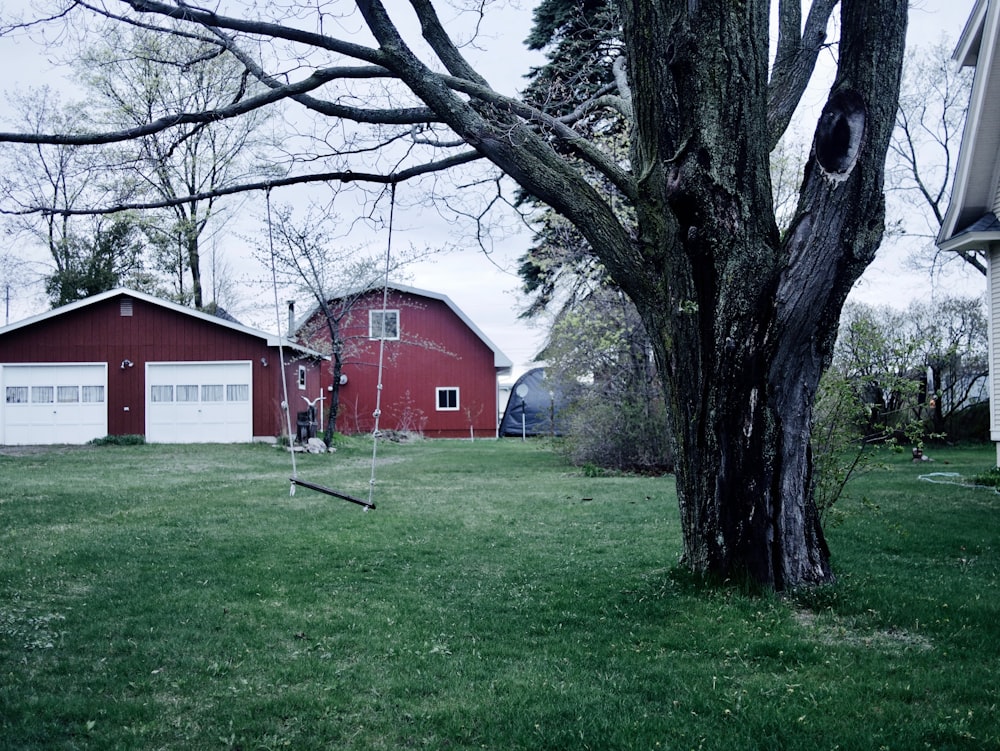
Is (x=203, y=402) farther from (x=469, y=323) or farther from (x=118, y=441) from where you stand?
(x=469, y=323)

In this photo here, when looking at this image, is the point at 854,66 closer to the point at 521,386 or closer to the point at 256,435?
the point at 256,435

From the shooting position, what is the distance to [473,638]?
17.0 feet

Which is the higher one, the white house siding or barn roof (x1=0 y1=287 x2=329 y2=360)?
barn roof (x1=0 y1=287 x2=329 y2=360)

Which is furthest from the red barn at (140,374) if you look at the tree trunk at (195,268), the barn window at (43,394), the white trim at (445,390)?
the white trim at (445,390)

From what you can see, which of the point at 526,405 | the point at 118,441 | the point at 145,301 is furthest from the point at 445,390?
the point at 118,441

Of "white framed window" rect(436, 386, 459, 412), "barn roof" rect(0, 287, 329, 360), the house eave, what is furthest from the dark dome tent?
the house eave

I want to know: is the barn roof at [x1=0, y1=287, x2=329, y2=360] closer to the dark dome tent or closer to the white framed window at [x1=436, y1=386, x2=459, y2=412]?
the white framed window at [x1=436, y1=386, x2=459, y2=412]

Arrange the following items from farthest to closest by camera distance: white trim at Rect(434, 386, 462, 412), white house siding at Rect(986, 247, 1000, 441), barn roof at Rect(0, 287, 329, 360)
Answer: white trim at Rect(434, 386, 462, 412)
barn roof at Rect(0, 287, 329, 360)
white house siding at Rect(986, 247, 1000, 441)

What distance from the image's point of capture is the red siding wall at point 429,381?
108 ft

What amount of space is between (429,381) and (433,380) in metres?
0.16

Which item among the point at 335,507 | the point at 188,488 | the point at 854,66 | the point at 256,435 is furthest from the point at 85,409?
the point at 854,66

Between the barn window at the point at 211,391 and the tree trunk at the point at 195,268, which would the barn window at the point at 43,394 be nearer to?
the barn window at the point at 211,391

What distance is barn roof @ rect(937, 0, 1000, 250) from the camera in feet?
41.1

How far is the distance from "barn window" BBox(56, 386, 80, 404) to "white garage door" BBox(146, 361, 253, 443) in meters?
2.08
